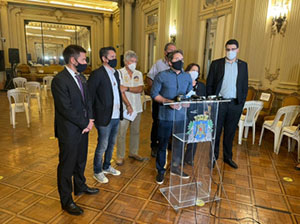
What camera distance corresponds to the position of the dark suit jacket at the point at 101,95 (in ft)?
7.56

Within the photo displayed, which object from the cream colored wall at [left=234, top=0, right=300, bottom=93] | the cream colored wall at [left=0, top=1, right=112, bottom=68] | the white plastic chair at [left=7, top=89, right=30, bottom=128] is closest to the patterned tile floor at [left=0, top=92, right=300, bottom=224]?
the white plastic chair at [left=7, top=89, right=30, bottom=128]

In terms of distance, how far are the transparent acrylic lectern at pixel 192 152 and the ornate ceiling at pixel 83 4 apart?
1191cm

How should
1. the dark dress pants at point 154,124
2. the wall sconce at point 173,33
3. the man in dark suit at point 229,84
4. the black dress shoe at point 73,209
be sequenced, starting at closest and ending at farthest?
1. the black dress shoe at point 73,209
2. the man in dark suit at point 229,84
3. the dark dress pants at point 154,124
4. the wall sconce at point 173,33

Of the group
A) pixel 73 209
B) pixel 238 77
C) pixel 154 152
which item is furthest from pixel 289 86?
pixel 73 209

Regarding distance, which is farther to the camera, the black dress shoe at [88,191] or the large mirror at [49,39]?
the large mirror at [49,39]

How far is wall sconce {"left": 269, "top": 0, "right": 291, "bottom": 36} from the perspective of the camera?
4.35m

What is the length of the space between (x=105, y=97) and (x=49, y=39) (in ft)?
44.3

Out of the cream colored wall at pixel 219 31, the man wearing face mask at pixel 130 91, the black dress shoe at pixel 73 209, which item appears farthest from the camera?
the cream colored wall at pixel 219 31

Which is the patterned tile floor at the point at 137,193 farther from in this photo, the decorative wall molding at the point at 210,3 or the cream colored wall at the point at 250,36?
the decorative wall molding at the point at 210,3

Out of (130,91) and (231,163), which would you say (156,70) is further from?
(231,163)

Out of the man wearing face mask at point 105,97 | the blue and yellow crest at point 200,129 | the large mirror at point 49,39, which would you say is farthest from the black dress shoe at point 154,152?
the large mirror at point 49,39

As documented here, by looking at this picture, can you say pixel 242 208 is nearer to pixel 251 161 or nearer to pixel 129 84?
pixel 251 161

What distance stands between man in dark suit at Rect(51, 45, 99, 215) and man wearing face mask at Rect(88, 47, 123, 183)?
0.28 meters

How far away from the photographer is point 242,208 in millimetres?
2197
